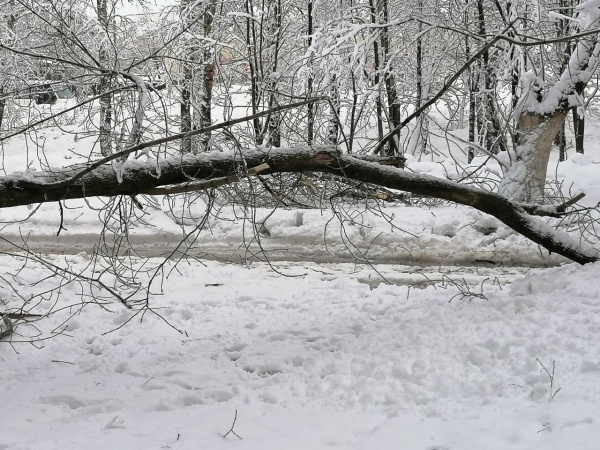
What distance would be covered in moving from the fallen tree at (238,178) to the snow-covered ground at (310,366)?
0.42 m

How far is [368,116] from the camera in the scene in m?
10.3

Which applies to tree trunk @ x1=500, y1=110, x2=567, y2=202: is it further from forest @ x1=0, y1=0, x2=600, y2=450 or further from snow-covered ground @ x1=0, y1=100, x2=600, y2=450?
snow-covered ground @ x1=0, y1=100, x2=600, y2=450

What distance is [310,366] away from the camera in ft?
14.1

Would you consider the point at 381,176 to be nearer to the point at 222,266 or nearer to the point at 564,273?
the point at 564,273

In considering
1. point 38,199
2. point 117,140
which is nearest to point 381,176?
point 117,140

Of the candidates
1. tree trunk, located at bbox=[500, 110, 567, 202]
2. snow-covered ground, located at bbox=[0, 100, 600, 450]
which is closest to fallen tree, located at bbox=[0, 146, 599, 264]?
snow-covered ground, located at bbox=[0, 100, 600, 450]

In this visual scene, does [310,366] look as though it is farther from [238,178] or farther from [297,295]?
[297,295]

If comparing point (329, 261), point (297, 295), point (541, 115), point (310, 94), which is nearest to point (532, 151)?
point (541, 115)

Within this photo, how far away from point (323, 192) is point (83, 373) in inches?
99.2

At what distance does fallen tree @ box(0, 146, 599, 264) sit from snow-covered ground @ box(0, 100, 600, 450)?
0.42 m

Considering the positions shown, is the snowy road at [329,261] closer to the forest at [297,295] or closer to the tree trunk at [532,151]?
the forest at [297,295]

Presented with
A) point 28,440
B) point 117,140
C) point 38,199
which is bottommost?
point 28,440

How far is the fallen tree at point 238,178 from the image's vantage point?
4.25m

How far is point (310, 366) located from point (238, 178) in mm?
1508
